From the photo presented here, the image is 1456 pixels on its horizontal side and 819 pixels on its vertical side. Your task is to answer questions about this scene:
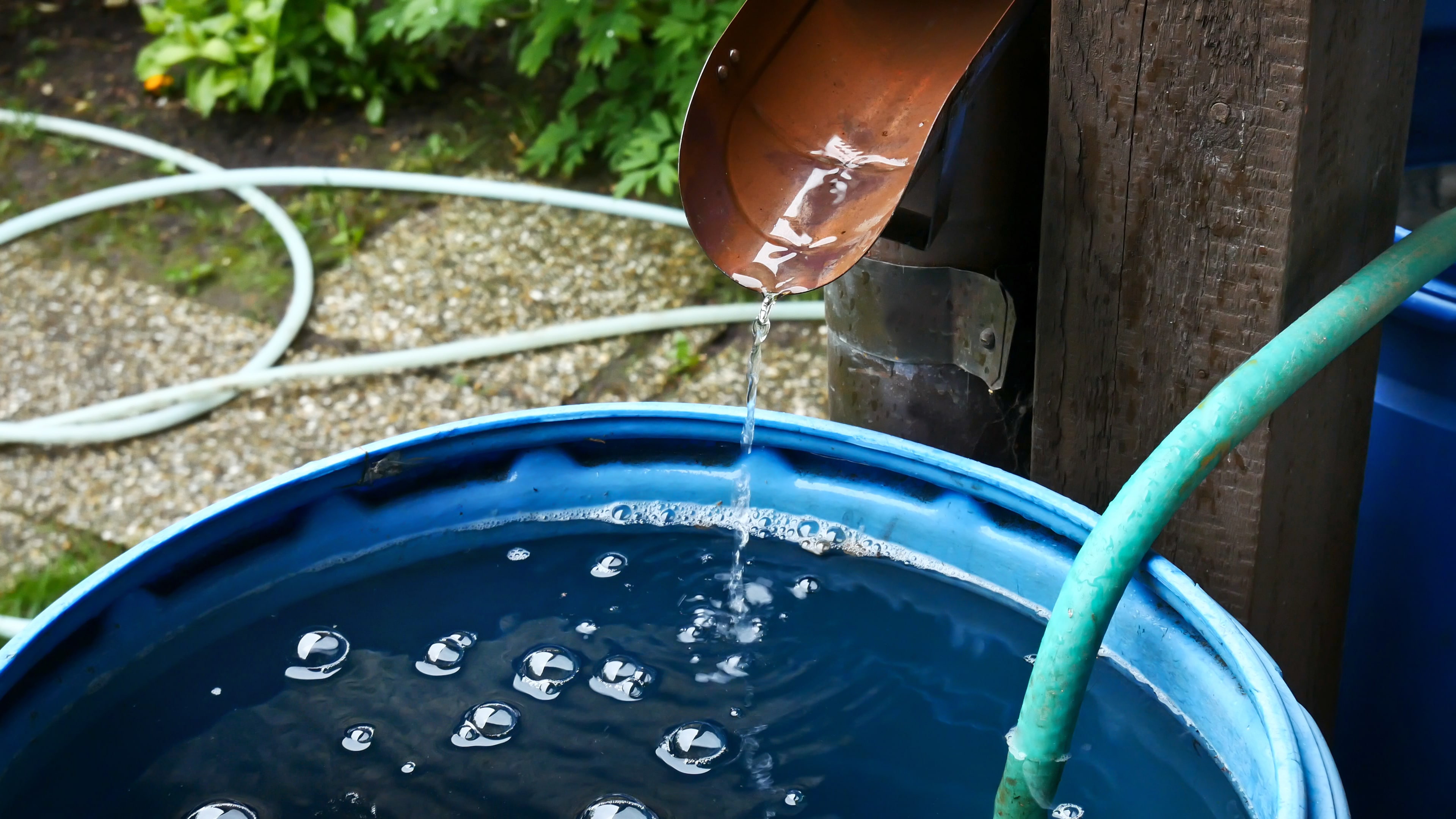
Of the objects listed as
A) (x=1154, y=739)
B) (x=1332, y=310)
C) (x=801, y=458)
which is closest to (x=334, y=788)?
(x=801, y=458)

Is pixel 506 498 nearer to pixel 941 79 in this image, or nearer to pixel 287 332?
pixel 941 79

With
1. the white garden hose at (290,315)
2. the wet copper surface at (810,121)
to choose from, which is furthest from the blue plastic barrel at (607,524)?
the white garden hose at (290,315)

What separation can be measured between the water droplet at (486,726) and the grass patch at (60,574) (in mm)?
1112

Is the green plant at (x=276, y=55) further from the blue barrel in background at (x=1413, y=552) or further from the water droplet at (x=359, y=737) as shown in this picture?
the blue barrel in background at (x=1413, y=552)

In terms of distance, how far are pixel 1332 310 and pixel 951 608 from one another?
1.94ft

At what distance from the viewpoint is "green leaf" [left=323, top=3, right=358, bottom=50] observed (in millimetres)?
3574

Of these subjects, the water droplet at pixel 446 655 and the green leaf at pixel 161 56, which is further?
the green leaf at pixel 161 56

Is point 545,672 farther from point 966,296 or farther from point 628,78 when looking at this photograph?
point 628,78

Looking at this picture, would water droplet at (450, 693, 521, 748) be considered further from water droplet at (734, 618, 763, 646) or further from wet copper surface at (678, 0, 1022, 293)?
wet copper surface at (678, 0, 1022, 293)

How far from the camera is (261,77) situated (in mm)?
3617

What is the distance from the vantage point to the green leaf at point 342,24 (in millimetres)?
3574

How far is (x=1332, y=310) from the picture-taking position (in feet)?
3.66

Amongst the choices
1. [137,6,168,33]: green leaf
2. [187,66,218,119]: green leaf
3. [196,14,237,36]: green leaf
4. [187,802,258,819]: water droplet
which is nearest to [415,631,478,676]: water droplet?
[187,802,258,819]: water droplet

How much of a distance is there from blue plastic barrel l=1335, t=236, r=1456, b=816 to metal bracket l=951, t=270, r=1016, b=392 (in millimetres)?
440
